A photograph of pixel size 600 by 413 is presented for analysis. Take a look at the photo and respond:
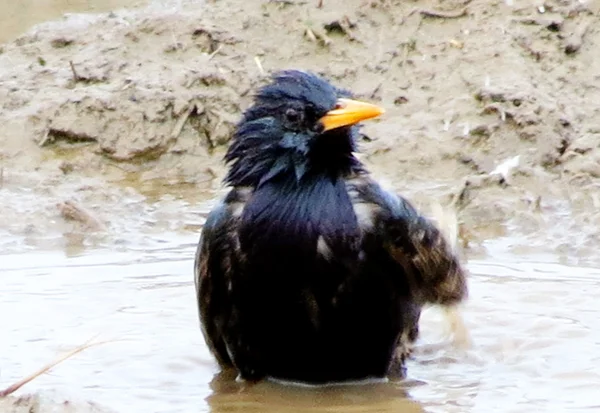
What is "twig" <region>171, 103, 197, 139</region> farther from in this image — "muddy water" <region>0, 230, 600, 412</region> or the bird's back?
the bird's back

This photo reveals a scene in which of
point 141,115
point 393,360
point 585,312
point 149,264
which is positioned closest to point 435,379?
point 393,360

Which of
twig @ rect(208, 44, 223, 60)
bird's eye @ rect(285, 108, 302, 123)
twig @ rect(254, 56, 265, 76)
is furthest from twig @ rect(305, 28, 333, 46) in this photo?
bird's eye @ rect(285, 108, 302, 123)

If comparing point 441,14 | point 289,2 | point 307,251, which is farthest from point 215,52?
point 307,251

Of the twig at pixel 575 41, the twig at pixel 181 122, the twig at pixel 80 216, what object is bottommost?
the twig at pixel 80 216

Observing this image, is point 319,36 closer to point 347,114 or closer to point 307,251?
point 347,114

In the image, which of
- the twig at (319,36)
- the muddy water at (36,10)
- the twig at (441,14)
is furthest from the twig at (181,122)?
the muddy water at (36,10)

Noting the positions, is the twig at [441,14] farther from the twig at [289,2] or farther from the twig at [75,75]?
the twig at [75,75]
